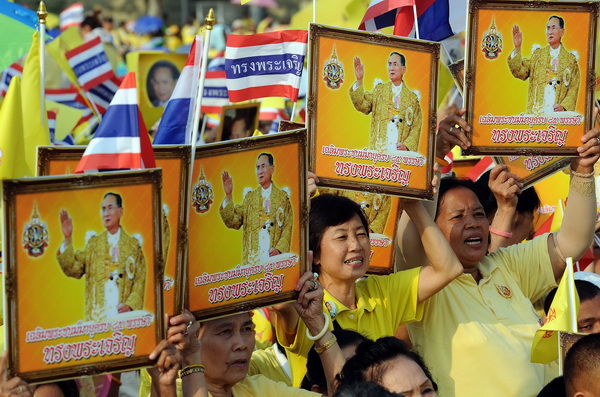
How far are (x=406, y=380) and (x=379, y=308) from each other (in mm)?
963

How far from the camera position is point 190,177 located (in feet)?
13.5

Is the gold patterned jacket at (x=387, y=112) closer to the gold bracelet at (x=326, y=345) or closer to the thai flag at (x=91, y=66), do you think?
the gold bracelet at (x=326, y=345)

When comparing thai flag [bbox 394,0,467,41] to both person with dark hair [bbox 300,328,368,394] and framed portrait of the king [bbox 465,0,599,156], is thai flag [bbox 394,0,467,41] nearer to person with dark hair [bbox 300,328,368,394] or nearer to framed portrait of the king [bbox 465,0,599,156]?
framed portrait of the king [bbox 465,0,599,156]

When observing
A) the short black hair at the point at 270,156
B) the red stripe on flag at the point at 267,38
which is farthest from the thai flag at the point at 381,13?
the short black hair at the point at 270,156

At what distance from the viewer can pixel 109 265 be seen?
377cm

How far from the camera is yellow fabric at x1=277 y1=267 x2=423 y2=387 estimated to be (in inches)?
194

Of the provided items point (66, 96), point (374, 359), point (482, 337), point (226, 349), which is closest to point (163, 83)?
point (66, 96)

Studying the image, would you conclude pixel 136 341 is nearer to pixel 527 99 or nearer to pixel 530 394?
pixel 530 394

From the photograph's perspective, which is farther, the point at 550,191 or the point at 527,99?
the point at 550,191

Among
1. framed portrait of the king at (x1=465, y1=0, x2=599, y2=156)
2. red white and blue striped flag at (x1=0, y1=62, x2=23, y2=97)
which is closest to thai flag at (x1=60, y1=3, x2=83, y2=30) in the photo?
red white and blue striped flag at (x1=0, y1=62, x2=23, y2=97)

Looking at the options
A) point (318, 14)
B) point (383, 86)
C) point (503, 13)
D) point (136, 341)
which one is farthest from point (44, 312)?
point (318, 14)

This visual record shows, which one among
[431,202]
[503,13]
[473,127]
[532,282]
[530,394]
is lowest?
[530,394]

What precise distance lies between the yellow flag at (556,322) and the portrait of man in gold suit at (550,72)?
0.89 m

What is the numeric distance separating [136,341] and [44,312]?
1.07ft
